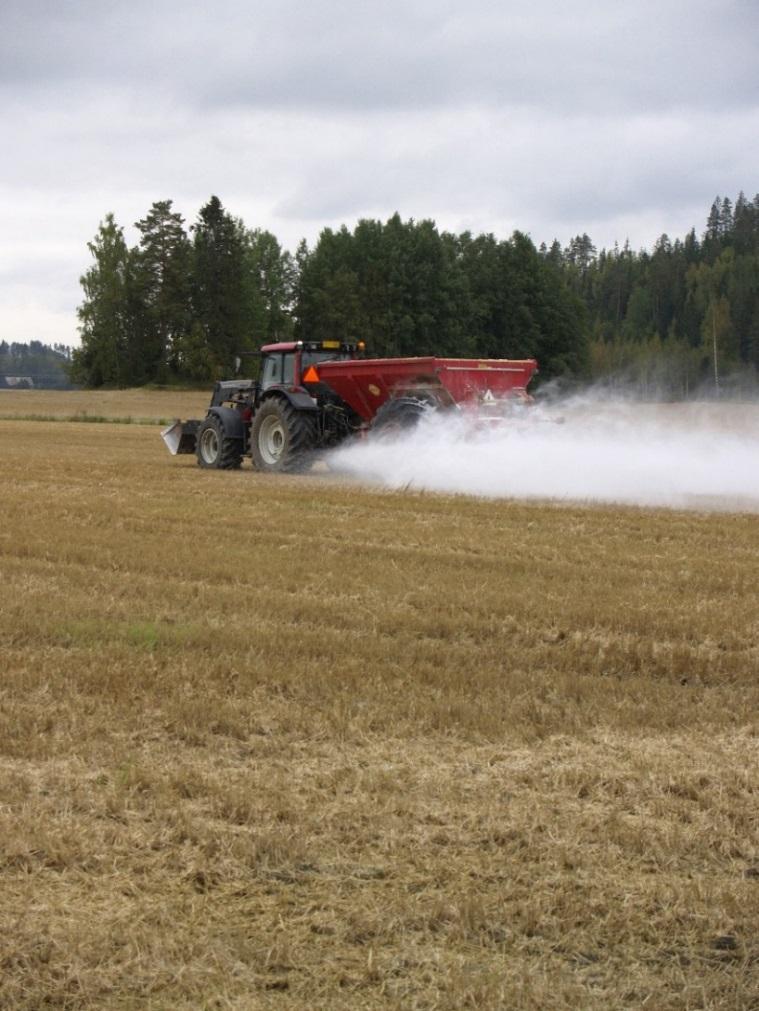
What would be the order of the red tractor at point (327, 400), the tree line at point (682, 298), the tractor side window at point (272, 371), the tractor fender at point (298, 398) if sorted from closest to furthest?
the red tractor at point (327, 400), the tractor fender at point (298, 398), the tractor side window at point (272, 371), the tree line at point (682, 298)

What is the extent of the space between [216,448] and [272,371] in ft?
6.10

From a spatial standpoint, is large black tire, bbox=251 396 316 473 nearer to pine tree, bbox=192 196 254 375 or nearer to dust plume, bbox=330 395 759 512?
dust plume, bbox=330 395 759 512

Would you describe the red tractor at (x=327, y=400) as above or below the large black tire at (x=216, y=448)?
above

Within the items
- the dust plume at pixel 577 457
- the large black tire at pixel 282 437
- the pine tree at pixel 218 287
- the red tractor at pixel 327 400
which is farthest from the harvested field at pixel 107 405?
the dust plume at pixel 577 457

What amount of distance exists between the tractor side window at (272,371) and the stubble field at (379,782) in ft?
29.5

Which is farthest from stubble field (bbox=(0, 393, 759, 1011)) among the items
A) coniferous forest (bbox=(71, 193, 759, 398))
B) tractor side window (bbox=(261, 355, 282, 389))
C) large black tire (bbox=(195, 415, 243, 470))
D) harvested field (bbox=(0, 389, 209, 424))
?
coniferous forest (bbox=(71, 193, 759, 398))

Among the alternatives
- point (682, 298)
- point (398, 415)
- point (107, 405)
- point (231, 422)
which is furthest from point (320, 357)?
point (682, 298)

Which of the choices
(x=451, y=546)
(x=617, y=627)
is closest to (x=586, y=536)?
(x=451, y=546)

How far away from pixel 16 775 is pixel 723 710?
321 cm

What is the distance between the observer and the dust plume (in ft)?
50.4

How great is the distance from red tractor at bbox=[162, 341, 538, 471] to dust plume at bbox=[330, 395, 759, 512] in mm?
330

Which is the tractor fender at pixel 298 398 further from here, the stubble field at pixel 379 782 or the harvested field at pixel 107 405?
the harvested field at pixel 107 405

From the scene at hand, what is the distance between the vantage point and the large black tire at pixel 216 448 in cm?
1953

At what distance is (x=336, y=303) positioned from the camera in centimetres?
7412
